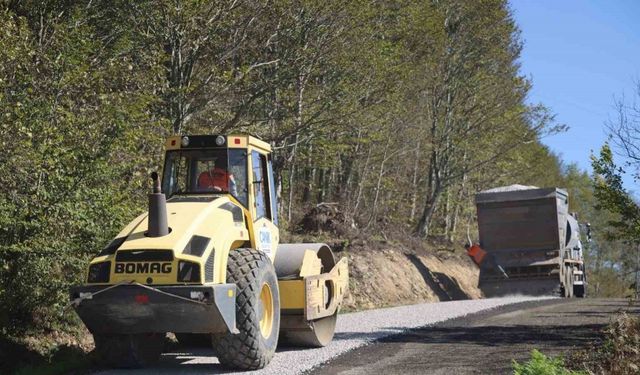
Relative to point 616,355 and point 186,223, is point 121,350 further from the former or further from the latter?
point 616,355

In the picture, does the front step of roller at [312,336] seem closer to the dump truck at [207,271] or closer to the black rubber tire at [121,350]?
the dump truck at [207,271]

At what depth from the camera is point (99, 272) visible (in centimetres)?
1029

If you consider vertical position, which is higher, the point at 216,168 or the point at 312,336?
the point at 216,168

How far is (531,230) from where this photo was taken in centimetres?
2864

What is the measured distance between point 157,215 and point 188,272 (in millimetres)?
834

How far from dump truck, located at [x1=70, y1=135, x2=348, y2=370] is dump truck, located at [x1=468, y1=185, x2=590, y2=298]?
16662mm

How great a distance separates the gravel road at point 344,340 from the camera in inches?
434

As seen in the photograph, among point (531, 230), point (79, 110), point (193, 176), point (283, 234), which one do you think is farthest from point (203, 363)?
point (531, 230)

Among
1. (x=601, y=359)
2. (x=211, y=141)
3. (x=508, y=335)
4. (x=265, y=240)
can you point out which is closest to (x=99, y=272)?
(x=211, y=141)

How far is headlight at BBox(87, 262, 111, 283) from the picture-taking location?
403 inches

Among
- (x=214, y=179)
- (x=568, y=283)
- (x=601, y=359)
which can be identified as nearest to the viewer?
(x=601, y=359)

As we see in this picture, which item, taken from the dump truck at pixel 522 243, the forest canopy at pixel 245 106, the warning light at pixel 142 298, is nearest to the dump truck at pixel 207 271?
the warning light at pixel 142 298

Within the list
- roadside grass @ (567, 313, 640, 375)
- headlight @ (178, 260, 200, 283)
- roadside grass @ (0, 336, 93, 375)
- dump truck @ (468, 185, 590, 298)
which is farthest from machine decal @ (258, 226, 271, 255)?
dump truck @ (468, 185, 590, 298)

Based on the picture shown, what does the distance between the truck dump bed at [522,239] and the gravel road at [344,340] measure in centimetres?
530
